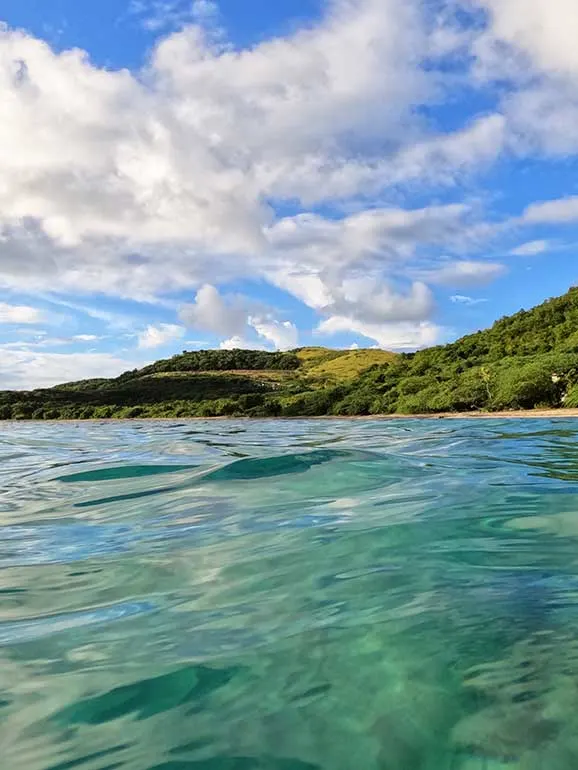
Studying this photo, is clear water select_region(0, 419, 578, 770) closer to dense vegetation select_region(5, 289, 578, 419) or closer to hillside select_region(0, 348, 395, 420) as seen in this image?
dense vegetation select_region(5, 289, 578, 419)

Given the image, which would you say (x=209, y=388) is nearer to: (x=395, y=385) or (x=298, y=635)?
(x=395, y=385)

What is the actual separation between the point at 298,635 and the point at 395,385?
45.1 m

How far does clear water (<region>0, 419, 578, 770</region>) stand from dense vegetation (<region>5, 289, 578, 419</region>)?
2738cm

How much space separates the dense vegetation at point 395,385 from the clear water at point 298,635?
1078 inches

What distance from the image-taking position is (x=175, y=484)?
26.9ft

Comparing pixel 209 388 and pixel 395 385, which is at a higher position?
pixel 209 388

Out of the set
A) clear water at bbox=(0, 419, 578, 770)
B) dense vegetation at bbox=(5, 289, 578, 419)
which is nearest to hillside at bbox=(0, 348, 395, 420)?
dense vegetation at bbox=(5, 289, 578, 419)

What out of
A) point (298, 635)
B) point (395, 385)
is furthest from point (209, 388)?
point (298, 635)

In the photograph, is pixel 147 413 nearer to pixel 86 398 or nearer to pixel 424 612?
pixel 86 398

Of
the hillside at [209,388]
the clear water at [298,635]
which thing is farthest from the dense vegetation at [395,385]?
the clear water at [298,635]

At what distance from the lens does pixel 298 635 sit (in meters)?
3.01

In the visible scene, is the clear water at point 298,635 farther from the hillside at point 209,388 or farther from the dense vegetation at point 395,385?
the hillside at point 209,388

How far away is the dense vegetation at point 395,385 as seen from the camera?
33.8m

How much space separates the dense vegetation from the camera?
33.8 m
